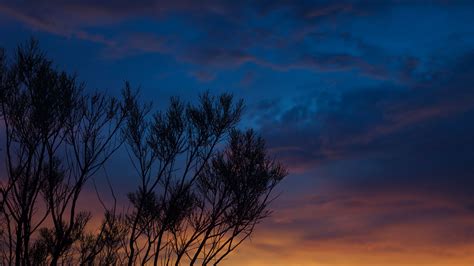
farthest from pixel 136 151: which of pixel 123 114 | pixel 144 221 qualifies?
pixel 144 221

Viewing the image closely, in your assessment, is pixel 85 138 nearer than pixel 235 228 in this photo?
Yes

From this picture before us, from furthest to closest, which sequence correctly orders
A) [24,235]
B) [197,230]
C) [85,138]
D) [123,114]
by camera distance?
1. [197,230]
2. [123,114]
3. [85,138]
4. [24,235]

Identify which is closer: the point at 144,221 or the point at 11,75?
the point at 11,75

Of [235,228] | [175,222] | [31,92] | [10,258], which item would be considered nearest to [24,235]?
[10,258]

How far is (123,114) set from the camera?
1284 centimetres

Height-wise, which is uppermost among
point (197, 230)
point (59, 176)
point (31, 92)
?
point (31, 92)

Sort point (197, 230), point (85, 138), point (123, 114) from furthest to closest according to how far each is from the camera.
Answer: point (197, 230) < point (123, 114) < point (85, 138)

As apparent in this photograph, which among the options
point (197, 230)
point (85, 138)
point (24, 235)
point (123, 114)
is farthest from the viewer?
→ point (197, 230)

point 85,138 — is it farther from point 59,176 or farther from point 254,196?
point 254,196

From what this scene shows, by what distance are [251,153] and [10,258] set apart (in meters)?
5.99

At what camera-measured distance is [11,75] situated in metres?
11.8

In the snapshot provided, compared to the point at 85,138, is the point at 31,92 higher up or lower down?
higher up

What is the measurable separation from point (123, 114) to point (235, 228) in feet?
12.9

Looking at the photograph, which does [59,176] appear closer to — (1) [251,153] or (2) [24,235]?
(2) [24,235]
